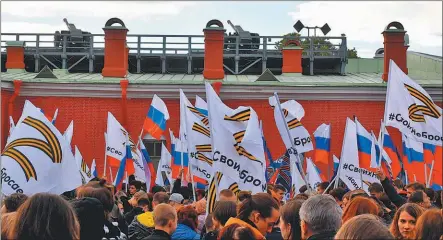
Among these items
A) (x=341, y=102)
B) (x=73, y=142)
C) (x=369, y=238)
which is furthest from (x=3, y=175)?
(x=341, y=102)

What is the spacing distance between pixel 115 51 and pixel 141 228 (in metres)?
17.0

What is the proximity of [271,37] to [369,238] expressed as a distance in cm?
2720

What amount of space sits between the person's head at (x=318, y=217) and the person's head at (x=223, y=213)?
159 centimetres

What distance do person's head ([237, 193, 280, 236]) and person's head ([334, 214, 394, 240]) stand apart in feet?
7.78

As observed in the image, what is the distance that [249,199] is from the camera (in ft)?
25.1

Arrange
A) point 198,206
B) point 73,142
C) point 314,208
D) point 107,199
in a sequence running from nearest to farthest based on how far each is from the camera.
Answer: point 314,208 → point 107,199 → point 198,206 → point 73,142

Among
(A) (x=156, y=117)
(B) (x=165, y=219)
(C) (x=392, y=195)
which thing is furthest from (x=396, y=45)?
(B) (x=165, y=219)

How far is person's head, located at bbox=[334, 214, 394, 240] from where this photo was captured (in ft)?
16.5

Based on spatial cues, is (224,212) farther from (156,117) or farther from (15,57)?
(15,57)

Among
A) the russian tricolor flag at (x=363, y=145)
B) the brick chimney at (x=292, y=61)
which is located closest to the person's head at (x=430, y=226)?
the russian tricolor flag at (x=363, y=145)

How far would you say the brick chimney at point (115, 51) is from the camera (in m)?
26.0

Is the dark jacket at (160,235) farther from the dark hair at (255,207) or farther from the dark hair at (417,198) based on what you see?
the dark hair at (417,198)

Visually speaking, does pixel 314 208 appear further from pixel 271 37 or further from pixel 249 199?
pixel 271 37

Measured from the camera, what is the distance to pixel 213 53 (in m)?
26.2
